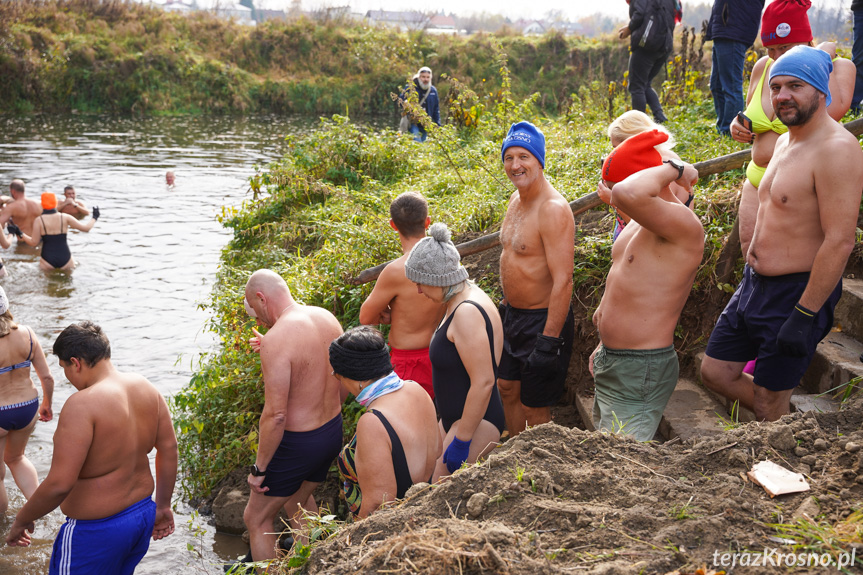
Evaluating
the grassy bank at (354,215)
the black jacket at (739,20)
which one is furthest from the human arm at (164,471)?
the black jacket at (739,20)

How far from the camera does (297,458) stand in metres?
4.00

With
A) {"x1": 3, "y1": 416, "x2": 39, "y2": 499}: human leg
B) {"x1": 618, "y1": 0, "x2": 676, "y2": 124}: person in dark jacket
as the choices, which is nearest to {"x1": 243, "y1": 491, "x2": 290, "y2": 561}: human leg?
{"x1": 3, "y1": 416, "x2": 39, "y2": 499}: human leg

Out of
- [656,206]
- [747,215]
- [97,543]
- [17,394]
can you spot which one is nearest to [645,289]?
[656,206]

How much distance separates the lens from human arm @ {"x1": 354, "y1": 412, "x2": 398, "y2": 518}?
3.00 meters

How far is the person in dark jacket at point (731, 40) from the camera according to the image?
6.77 metres

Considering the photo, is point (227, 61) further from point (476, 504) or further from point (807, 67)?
point (476, 504)

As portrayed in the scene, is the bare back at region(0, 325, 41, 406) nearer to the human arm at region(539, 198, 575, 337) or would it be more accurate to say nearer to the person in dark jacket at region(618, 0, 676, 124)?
the human arm at region(539, 198, 575, 337)

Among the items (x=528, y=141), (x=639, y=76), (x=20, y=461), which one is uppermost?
(x=639, y=76)

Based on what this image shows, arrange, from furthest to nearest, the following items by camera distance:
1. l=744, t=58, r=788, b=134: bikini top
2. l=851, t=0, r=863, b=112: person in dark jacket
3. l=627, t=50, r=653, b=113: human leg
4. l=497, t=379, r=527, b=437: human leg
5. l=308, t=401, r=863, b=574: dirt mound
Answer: l=627, t=50, r=653, b=113: human leg < l=851, t=0, r=863, b=112: person in dark jacket < l=497, t=379, r=527, b=437: human leg < l=744, t=58, r=788, b=134: bikini top < l=308, t=401, r=863, b=574: dirt mound

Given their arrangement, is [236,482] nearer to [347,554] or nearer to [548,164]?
[347,554]

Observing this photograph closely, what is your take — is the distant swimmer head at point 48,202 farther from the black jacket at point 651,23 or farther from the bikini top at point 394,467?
the bikini top at point 394,467

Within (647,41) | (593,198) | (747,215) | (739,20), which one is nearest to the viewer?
(747,215)

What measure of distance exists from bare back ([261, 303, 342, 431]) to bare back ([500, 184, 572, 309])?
1.17 meters

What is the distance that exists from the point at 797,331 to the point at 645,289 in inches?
28.0
